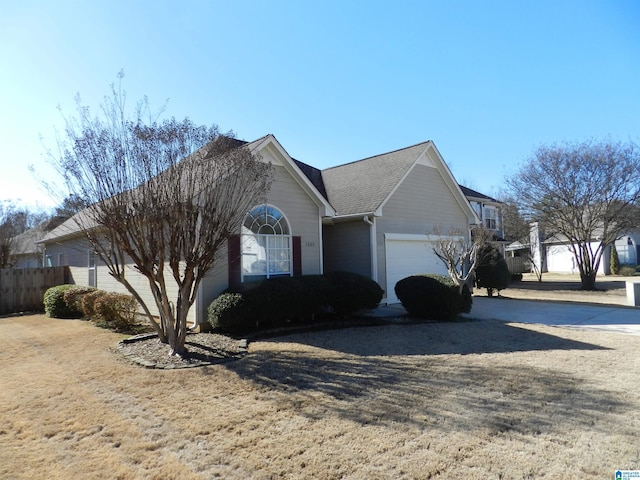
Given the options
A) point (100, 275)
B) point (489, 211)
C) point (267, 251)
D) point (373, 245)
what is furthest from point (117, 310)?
point (489, 211)

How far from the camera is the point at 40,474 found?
3465 millimetres

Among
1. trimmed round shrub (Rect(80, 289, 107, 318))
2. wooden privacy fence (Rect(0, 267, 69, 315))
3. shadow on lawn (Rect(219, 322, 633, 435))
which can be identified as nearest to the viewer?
shadow on lawn (Rect(219, 322, 633, 435))

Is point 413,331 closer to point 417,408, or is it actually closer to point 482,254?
point 417,408

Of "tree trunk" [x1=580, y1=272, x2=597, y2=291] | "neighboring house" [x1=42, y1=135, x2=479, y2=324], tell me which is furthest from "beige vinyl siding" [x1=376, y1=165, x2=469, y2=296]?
"tree trunk" [x1=580, y1=272, x2=597, y2=291]

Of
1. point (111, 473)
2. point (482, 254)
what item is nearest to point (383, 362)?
point (111, 473)

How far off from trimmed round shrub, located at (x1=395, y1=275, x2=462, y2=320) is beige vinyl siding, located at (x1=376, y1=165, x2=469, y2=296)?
7.94ft

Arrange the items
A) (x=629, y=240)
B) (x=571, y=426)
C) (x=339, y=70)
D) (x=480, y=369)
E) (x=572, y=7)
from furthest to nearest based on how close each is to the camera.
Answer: (x=629, y=240)
(x=339, y=70)
(x=572, y=7)
(x=480, y=369)
(x=571, y=426)

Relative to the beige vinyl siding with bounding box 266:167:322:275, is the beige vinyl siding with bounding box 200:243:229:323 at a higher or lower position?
lower

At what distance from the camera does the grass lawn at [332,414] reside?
3.54m

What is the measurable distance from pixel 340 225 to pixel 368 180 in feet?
8.32

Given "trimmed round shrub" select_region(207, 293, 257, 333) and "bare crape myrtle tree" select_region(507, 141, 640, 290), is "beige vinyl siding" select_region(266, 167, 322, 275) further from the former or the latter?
"bare crape myrtle tree" select_region(507, 141, 640, 290)

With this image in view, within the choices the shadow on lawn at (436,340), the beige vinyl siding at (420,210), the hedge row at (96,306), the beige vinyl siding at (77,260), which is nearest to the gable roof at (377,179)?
the beige vinyl siding at (420,210)

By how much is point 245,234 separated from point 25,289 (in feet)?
38.2

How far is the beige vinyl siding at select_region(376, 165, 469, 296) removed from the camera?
48.1ft
